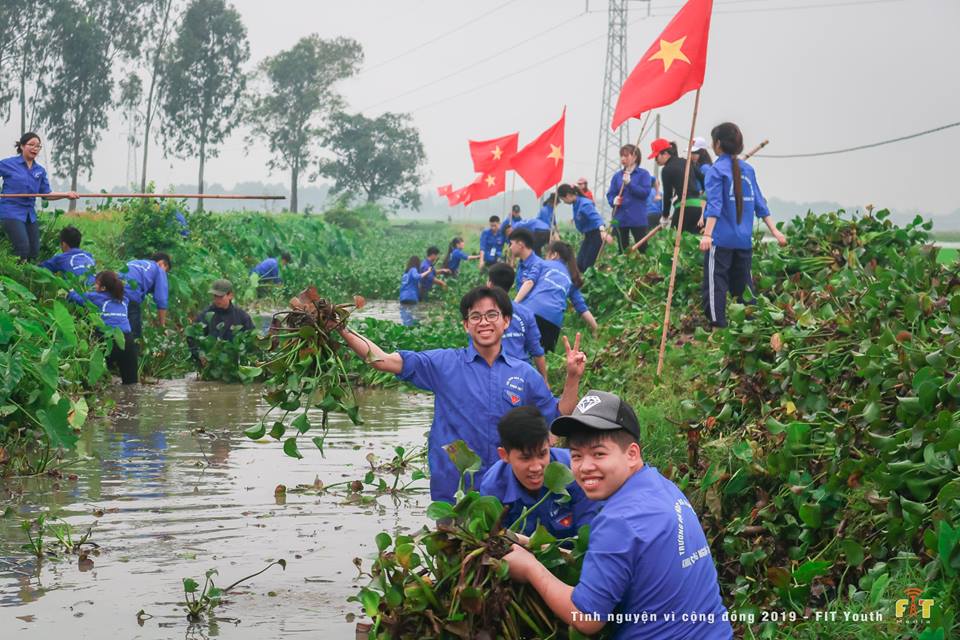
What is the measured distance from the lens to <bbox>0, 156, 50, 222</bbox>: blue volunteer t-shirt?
1508cm

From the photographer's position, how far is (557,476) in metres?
4.71

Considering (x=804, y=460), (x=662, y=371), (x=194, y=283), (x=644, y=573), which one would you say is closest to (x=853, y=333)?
(x=804, y=460)

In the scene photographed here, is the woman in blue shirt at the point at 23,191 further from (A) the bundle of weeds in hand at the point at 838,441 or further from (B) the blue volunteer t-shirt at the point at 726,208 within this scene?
(A) the bundle of weeds in hand at the point at 838,441

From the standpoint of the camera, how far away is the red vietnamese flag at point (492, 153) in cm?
2433

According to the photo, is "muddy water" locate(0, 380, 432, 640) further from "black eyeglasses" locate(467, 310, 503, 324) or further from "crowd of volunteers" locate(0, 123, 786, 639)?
"black eyeglasses" locate(467, 310, 503, 324)

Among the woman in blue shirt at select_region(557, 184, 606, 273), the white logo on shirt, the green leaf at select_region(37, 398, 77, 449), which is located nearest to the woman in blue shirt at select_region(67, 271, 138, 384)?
the green leaf at select_region(37, 398, 77, 449)

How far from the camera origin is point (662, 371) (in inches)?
446

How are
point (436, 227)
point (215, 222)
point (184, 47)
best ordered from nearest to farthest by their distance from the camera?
point (215, 222) < point (184, 47) < point (436, 227)

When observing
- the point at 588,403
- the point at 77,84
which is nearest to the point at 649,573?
the point at 588,403

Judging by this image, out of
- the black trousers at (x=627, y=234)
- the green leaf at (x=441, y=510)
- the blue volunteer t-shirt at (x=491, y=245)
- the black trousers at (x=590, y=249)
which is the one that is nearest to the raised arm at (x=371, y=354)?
the green leaf at (x=441, y=510)

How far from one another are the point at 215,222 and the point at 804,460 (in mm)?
27068

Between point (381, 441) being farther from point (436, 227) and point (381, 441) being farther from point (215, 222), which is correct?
point (436, 227)

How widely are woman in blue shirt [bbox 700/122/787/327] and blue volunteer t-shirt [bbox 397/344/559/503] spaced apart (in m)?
5.29

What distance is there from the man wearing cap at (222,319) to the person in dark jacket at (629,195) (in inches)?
222
